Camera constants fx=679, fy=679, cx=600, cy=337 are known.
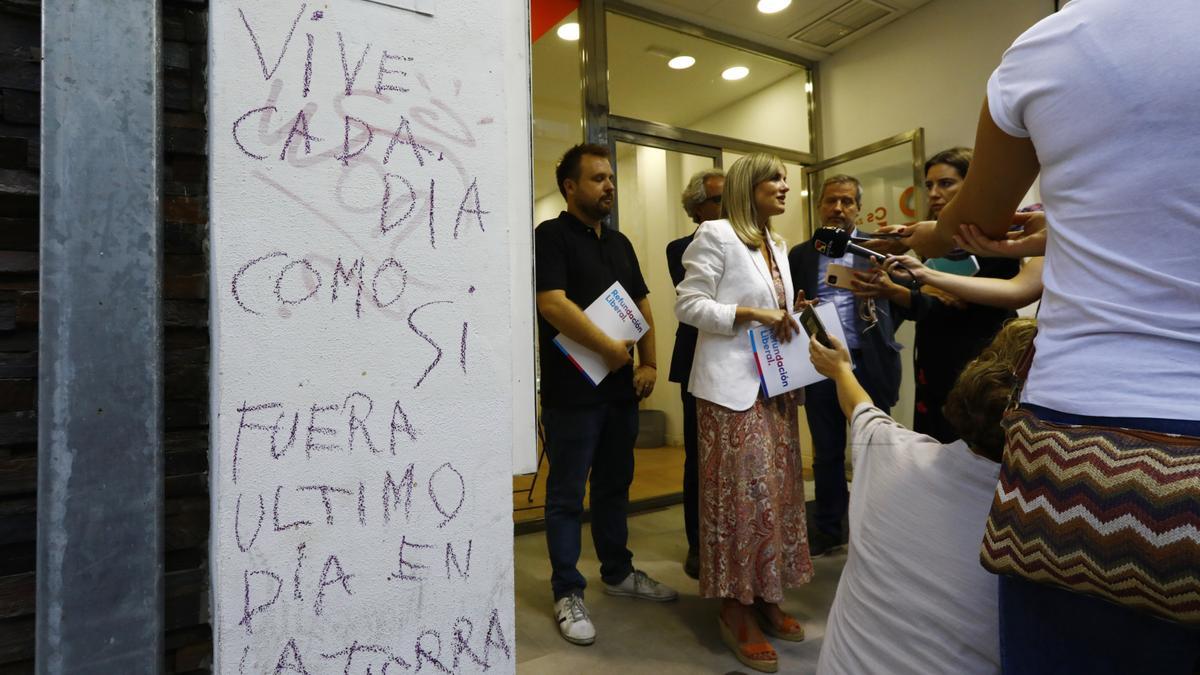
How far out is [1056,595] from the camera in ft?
2.73

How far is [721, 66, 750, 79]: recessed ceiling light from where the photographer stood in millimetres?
5031

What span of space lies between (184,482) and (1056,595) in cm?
134

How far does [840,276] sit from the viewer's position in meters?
2.38

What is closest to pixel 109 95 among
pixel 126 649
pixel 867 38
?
pixel 126 649

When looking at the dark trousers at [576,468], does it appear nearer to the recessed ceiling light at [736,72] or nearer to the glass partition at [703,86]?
the glass partition at [703,86]

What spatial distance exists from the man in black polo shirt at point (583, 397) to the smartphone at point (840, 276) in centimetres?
76

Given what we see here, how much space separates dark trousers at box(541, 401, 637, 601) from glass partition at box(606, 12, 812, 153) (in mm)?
2429

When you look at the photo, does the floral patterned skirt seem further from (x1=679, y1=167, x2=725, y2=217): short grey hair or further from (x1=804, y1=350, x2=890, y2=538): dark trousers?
(x1=679, y1=167, x2=725, y2=217): short grey hair

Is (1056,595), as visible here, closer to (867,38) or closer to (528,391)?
(528,391)

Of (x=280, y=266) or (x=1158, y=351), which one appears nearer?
(x=1158, y=351)

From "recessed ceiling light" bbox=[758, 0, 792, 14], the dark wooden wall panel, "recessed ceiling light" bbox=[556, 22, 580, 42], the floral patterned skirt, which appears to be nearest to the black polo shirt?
the floral patterned skirt

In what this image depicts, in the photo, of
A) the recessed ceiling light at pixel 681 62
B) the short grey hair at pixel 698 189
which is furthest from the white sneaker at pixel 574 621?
the recessed ceiling light at pixel 681 62

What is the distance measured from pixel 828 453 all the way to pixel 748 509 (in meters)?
1.19

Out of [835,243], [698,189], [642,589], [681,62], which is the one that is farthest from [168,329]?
[681,62]
